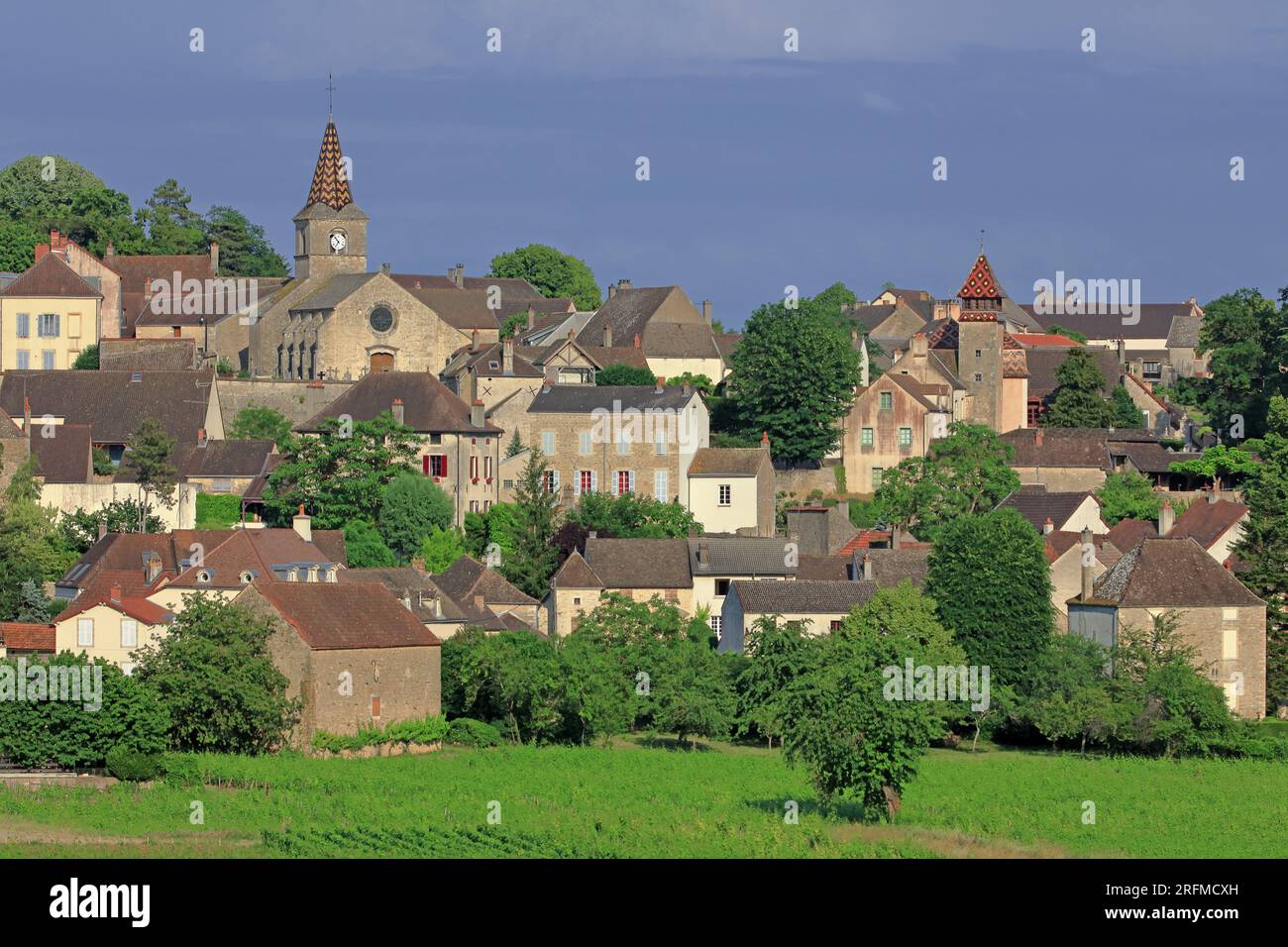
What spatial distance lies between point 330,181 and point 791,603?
146 ft

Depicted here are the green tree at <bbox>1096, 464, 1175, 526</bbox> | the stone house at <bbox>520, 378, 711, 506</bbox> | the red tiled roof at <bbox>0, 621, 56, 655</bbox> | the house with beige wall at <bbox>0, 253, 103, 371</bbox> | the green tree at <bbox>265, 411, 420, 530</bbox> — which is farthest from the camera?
the house with beige wall at <bbox>0, 253, 103, 371</bbox>

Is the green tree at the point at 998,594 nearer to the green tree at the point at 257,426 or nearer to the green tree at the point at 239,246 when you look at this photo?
the green tree at the point at 257,426

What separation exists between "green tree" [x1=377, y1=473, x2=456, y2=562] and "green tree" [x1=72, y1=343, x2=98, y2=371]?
2256 centimetres

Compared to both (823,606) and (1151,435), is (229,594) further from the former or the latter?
(1151,435)

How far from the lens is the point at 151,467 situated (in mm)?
83562

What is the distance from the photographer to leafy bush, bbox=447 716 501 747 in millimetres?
66750

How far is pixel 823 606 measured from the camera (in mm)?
77250

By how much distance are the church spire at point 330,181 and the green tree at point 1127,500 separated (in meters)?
38.9

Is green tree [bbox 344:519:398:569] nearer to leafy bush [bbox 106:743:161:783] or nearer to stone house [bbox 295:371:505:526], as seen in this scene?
stone house [bbox 295:371:505:526]

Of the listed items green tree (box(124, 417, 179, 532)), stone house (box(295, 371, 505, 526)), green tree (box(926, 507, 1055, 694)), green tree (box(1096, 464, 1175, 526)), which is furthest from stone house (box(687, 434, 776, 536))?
green tree (box(124, 417, 179, 532))

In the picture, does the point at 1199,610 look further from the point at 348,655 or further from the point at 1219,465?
the point at 348,655

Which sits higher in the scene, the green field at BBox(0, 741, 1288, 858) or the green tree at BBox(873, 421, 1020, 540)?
the green tree at BBox(873, 421, 1020, 540)
